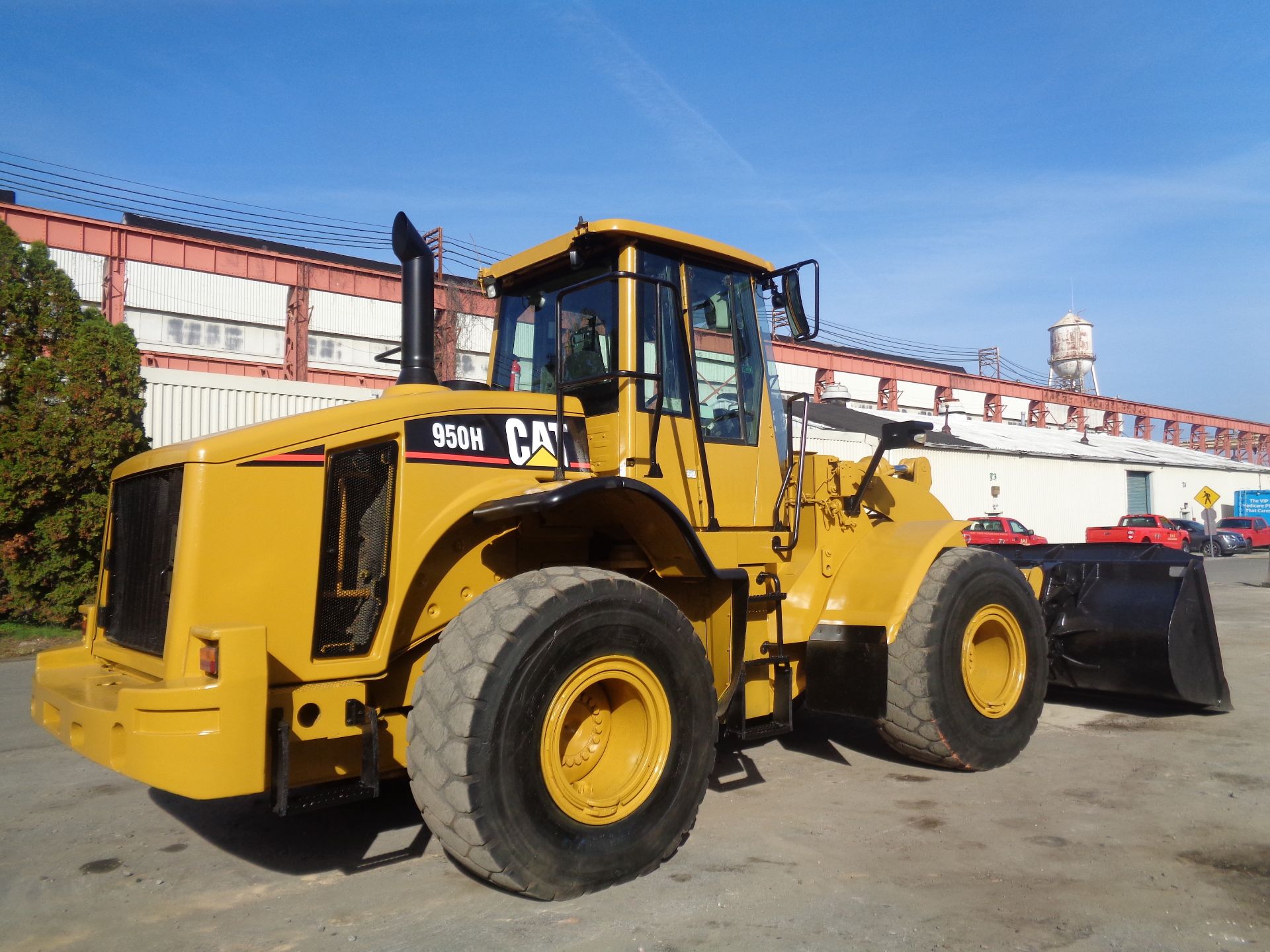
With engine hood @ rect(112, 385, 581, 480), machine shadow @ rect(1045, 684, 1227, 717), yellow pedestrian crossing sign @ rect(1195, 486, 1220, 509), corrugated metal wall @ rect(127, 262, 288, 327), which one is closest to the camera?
engine hood @ rect(112, 385, 581, 480)

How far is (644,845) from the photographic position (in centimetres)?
400

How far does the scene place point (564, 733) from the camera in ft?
13.6

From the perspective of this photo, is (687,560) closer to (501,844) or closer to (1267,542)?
(501,844)

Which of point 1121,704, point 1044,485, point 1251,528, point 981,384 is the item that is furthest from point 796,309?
point 981,384

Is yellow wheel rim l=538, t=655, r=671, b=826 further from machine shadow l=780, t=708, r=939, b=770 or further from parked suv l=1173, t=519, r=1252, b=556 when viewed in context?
parked suv l=1173, t=519, r=1252, b=556

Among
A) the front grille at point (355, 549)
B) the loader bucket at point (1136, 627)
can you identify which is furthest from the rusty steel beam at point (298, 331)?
the front grille at point (355, 549)

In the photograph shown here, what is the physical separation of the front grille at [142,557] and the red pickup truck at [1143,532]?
2765 centimetres

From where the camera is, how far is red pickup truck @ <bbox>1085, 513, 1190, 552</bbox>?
29.4m

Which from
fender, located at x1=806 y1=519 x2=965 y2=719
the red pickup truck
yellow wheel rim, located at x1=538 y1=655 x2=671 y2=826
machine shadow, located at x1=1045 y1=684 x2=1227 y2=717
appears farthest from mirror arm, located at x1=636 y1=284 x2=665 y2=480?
the red pickup truck

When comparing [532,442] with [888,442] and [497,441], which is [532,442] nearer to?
[497,441]

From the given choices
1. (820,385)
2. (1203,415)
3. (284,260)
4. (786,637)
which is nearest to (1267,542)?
(820,385)

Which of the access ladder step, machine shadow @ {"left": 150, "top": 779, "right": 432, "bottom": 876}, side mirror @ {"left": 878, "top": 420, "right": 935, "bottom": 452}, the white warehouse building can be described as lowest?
machine shadow @ {"left": 150, "top": 779, "right": 432, "bottom": 876}

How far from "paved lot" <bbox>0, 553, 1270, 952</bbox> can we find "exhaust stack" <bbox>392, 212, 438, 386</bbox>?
229 cm

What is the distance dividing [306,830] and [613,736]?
1.71m
